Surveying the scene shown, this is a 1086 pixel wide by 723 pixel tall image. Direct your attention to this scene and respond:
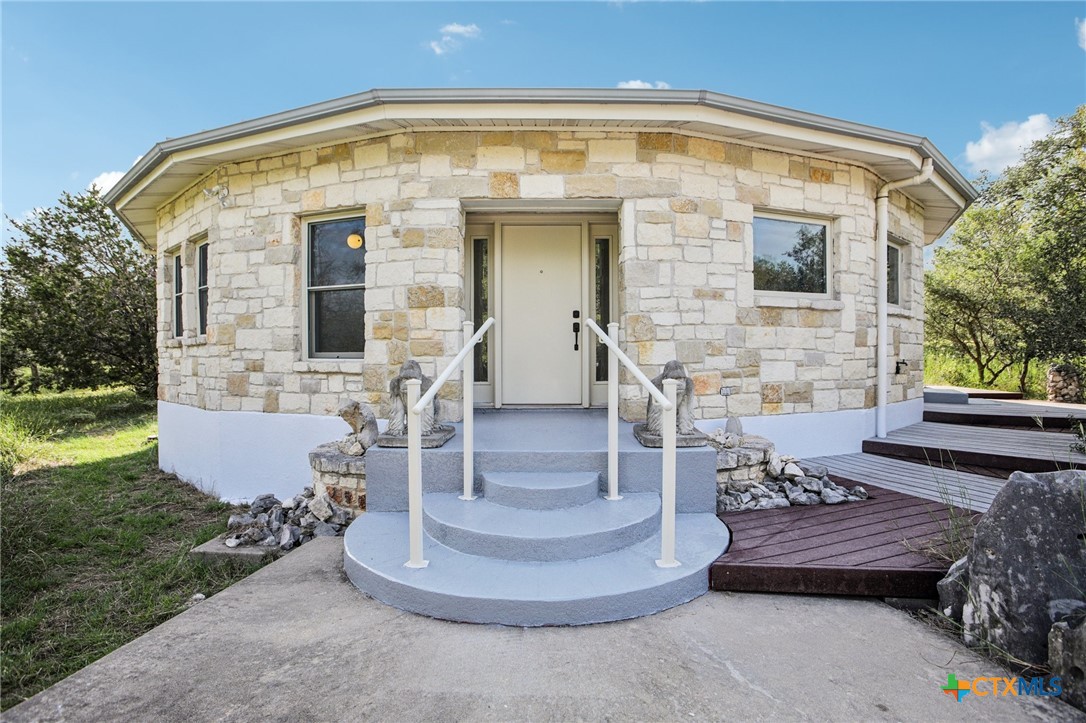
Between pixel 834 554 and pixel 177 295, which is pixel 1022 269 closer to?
pixel 834 554

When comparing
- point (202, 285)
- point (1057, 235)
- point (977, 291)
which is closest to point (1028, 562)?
point (202, 285)

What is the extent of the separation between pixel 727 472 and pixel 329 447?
322 cm

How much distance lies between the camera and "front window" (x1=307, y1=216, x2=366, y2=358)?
5.08 metres

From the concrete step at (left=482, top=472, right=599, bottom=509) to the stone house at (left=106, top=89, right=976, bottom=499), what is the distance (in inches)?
58.4

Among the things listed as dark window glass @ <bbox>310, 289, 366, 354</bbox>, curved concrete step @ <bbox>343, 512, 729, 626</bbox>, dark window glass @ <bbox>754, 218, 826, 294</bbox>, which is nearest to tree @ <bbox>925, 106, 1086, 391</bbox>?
dark window glass @ <bbox>754, 218, 826, 294</bbox>

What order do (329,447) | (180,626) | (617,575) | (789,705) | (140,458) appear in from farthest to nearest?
1. (140,458)
2. (329,447)
3. (617,575)
4. (180,626)
5. (789,705)

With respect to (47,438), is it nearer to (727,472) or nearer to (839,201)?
(727,472)

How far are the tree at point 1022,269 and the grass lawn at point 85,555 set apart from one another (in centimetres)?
1059

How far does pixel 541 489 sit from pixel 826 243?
4.44m

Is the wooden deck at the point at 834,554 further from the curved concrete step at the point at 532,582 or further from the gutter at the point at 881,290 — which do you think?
the gutter at the point at 881,290

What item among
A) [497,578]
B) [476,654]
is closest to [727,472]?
[497,578]

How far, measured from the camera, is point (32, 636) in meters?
2.56

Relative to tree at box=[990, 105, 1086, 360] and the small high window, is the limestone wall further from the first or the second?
tree at box=[990, 105, 1086, 360]

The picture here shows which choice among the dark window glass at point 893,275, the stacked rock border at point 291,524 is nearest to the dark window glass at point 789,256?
the dark window glass at point 893,275
